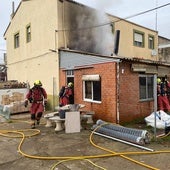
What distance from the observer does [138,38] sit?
69.8ft

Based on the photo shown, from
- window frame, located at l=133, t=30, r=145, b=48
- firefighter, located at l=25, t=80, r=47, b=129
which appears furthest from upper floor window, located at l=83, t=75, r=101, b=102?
window frame, located at l=133, t=30, r=145, b=48

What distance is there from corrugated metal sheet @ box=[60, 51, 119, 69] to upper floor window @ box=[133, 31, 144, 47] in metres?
9.15

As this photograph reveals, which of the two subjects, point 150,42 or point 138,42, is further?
point 150,42

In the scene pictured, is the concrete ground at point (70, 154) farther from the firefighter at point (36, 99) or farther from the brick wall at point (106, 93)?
the brick wall at point (106, 93)

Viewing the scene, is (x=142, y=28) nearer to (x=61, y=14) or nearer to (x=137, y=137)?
(x=61, y=14)

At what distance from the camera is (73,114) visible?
916 cm

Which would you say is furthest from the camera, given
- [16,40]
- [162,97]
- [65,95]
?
[16,40]

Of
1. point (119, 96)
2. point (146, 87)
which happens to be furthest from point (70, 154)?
point (146, 87)

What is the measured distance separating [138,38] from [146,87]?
10.6m

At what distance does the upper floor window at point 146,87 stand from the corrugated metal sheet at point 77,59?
82.6 inches

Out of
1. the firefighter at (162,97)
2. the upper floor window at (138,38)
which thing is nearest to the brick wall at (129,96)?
the firefighter at (162,97)

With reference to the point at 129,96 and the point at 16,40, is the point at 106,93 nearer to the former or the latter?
the point at 129,96

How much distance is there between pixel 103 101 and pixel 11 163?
577cm

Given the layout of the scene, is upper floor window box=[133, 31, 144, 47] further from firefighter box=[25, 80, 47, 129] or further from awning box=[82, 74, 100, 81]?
firefighter box=[25, 80, 47, 129]
